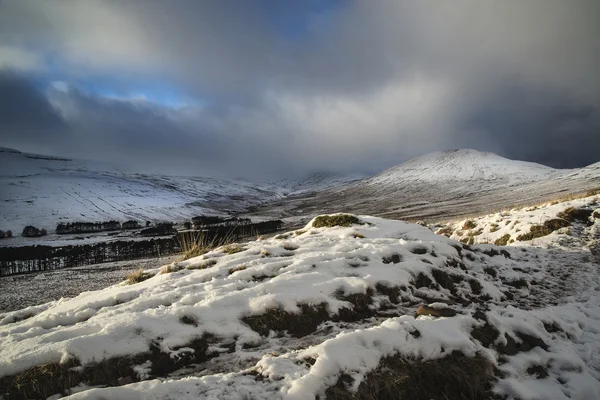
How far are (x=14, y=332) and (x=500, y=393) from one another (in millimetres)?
7900

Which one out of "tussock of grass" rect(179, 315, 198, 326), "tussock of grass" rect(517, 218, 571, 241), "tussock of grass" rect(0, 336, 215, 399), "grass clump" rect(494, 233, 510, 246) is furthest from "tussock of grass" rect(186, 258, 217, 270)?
"tussock of grass" rect(517, 218, 571, 241)

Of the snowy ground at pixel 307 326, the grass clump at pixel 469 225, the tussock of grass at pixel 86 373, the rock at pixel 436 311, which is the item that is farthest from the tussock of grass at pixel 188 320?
the grass clump at pixel 469 225

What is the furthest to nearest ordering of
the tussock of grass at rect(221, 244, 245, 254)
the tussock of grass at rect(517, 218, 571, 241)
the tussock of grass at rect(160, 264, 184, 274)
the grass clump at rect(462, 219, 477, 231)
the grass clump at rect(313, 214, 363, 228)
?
1. the grass clump at rect(462, 219, 477, 231)
2. the tussock of grass at rect(517, 218, 571, 241)
3. the grass clump at rect(313, 214, 363, 228)
4. the tussock of grass at rect(221, 244, 245, 254)
5. the tussock of grass at rect(160, 264, 184, 274)

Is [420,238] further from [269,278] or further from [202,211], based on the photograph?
[202,211]

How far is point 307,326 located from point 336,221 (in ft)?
24.8

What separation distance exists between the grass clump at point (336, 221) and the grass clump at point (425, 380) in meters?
8.45

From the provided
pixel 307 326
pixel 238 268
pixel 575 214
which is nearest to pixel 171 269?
pixel 238 268

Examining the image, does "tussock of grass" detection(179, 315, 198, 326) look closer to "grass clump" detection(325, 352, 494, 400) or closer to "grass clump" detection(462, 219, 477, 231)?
"grass clump" detection(325, 352, 494, 400)

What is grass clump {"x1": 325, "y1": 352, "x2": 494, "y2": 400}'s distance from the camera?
392 centimetres

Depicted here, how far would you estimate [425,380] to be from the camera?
4207 millimetres

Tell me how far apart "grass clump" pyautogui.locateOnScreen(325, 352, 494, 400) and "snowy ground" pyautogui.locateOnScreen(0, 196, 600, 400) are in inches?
3.3

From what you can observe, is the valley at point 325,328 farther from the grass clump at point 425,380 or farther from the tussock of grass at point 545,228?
the tussock of grass at point 545,228

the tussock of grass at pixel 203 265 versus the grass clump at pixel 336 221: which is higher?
the grass clump at pixel 336 221

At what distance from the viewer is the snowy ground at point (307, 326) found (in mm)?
4148
